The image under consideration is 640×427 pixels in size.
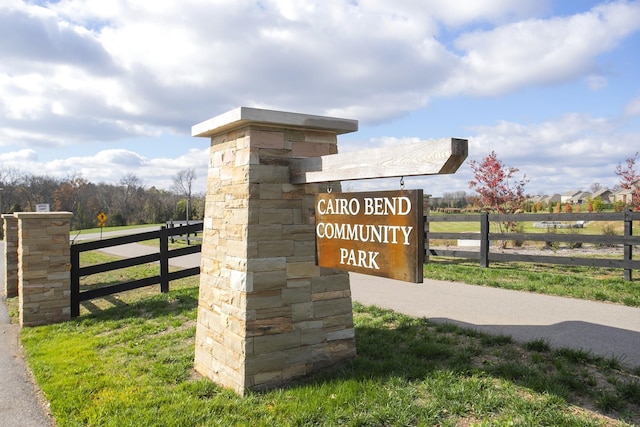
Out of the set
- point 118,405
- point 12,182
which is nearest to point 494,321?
point 118,405

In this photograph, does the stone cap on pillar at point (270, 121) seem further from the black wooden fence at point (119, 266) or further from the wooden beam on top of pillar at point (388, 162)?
the black wooden fence at point (119, 266)

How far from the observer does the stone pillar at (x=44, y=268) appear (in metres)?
7.46

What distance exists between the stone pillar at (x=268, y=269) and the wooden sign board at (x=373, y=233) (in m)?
0.41

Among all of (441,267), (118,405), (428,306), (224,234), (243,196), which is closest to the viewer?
(118,405)

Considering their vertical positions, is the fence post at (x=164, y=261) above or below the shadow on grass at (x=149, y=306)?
above

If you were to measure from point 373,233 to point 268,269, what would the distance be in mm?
1173

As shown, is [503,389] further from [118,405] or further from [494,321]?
[118,405]

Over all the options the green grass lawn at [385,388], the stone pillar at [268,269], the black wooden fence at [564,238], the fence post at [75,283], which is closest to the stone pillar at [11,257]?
the fence post at [75,283]

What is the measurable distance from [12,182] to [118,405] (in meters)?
64.1

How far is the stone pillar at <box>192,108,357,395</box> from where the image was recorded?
419cm

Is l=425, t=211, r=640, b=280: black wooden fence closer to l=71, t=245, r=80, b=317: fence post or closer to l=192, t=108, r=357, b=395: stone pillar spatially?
l=192, t=108, r=357, b=395: stone pillar

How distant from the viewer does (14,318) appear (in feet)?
26.8

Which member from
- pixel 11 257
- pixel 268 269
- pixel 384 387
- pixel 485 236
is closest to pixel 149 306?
pixel 11 257

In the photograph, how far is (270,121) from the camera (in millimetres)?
4238
